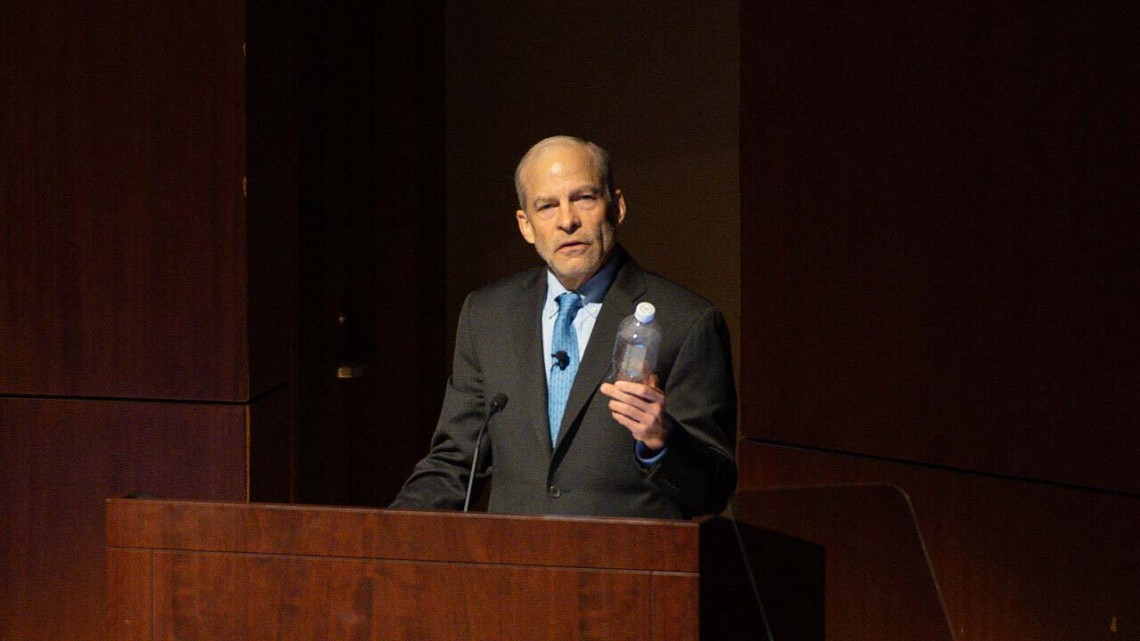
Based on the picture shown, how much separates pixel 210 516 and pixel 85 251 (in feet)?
5.98

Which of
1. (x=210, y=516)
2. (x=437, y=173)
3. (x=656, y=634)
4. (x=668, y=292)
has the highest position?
(x=437, y=173)

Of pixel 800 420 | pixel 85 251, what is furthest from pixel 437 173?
pixel 800 420

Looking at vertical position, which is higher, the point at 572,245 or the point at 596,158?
the point at 596,158

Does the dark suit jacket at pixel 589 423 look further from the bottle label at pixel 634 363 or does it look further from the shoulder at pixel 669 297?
the bottle label at pixel 634 363

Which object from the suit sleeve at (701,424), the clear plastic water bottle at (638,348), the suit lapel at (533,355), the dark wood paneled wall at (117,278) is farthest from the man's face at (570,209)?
the dark wood paneled wall at (117,278)

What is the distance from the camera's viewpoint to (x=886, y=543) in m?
2.76

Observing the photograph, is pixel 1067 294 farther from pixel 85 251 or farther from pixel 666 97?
pixel 666 97

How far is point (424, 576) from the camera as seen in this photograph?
203 centimetres

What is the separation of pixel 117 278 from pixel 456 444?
4.96ft

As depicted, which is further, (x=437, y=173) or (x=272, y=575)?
(x=437, y=173)

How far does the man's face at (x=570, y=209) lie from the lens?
97.6 inches

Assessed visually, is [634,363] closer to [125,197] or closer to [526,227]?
[526,227]

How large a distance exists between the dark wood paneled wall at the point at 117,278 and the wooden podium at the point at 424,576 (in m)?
1.57

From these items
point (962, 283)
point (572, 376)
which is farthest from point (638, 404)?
point (962, 283)
